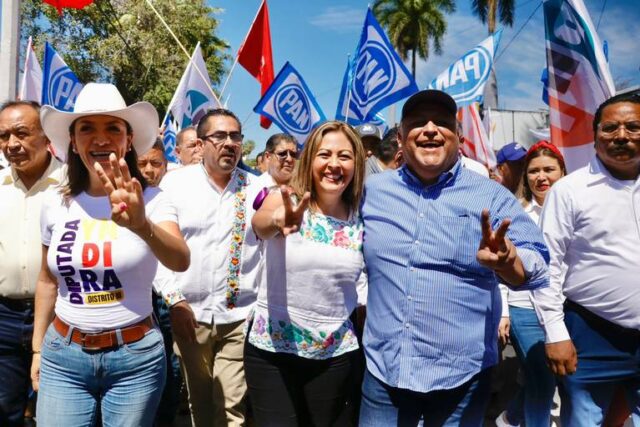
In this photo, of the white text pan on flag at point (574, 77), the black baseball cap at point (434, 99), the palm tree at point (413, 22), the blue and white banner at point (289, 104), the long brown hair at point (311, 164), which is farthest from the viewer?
the palm tree at point (413, 22)

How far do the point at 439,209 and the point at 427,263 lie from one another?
25 centimetres

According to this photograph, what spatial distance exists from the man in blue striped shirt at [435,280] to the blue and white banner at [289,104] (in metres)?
4.63

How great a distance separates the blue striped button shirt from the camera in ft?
7.67

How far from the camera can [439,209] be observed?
240 cm

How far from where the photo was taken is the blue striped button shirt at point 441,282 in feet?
7.67

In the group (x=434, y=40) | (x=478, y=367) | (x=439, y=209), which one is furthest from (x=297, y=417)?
(x=434, y=40)

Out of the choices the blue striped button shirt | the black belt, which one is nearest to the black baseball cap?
the blue striped button shirt

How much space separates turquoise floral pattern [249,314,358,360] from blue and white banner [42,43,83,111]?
5.07 meters

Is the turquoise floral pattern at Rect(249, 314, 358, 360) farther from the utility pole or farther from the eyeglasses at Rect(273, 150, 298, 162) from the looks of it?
the utility pole

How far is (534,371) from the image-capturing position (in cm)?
354

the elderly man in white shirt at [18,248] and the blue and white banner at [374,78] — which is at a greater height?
the blue and white banner at [374,78]

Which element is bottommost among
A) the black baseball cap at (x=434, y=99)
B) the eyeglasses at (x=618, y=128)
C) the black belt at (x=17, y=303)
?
the black belt at (x=17, y=303)

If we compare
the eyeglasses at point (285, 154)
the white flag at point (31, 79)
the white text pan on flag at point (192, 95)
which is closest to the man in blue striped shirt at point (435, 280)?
the eyeglasses at point (285, 154)

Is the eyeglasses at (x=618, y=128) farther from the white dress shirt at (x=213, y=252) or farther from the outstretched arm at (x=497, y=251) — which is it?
the white dress shirt at (x=213, y=252)
